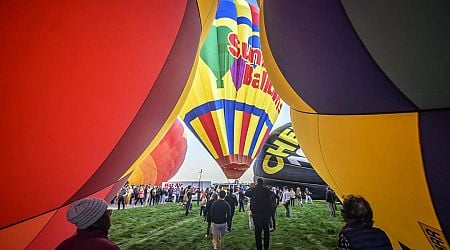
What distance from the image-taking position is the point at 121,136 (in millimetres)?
2627

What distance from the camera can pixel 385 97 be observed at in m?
2.24

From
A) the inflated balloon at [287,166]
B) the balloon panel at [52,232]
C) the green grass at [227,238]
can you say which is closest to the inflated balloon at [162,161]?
the inflated balloon at [287,166]

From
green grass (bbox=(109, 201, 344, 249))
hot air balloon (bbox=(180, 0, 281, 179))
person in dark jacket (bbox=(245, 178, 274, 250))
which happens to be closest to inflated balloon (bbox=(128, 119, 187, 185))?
hot air balloon (bbox=(180, 0, 281, 179))

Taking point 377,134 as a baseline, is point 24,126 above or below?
below

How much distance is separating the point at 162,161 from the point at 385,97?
72.9 feet

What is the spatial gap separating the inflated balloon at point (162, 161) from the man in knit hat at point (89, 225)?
19011mm

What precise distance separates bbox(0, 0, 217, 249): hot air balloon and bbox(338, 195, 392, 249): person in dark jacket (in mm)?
1957

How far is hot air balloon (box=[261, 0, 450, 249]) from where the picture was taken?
6.32 ft

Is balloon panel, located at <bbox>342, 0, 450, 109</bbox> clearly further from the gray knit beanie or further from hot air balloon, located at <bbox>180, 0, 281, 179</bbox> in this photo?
hot air balloon, located at <bbox>180, 0, 281, 179</bbox>

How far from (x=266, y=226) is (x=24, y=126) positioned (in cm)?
413

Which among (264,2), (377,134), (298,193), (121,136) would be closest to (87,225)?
(121,136)

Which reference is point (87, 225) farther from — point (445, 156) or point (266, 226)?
point (266, 226)

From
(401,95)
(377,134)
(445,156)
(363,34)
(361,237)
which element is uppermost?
(363,34)

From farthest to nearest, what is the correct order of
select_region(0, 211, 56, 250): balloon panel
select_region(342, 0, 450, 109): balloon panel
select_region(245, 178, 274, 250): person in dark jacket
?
select_region(245, 178, 274, 250): person in dark jacket → select_region(0, 211, 56, 250): balloon panel → select_region(342, 0, 450, 109): balloon panel
